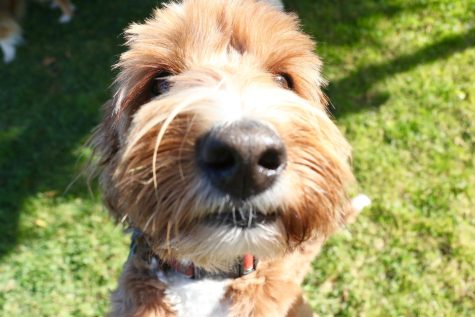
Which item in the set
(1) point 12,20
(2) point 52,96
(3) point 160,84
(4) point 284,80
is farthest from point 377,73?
(1) point 12,20

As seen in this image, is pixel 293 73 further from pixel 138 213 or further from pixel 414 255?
pixel 414 255

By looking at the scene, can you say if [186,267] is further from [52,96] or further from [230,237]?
[52,96]

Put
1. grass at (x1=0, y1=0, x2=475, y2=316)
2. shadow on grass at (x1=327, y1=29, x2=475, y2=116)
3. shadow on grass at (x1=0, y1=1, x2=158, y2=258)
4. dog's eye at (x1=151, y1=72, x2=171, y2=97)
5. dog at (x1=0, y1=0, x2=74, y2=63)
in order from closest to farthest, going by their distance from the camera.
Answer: dog's eye at (x1=151, y1=72, x2=171, y2=97)
grass at (x1=0, y1=0, x2=475, y2=316)
shadow on grass at (x1=0, y1=1, x2=158, y2=258)
shadow on grass at (x1=327, y1=29, x2=475, y2=116)
dog at (x1=0, y1=0, x2=74, y2=63)

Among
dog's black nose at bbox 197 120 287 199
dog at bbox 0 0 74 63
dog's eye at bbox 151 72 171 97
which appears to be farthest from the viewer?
dog at bbox 0 0 74 63

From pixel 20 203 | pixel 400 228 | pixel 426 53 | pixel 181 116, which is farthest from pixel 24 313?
pixel 426 53

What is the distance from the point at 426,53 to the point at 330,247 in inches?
102

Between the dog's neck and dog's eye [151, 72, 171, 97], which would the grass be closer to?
the dog's neck

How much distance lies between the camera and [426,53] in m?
5.05

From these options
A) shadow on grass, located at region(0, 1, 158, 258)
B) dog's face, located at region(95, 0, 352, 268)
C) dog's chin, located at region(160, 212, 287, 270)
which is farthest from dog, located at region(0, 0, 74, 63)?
dog's chin, located at region(160, 212, 287, 270)

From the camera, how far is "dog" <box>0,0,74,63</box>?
5855 millimetres

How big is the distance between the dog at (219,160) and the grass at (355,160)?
4.31 ft

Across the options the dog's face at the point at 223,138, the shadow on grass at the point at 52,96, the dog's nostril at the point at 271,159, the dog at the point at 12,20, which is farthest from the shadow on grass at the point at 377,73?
the dog at the point at 12,20

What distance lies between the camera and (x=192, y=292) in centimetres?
235

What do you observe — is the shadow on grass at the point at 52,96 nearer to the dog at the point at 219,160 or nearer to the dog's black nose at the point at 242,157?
the dog at the point at 219,160
